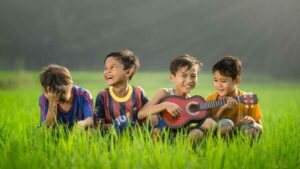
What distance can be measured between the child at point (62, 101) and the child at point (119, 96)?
15 centimetres

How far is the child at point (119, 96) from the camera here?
13.2ft

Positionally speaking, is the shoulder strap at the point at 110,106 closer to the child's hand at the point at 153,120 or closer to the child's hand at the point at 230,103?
the child's hand at the point at 153,120

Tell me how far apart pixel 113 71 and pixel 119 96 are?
0.94 feet

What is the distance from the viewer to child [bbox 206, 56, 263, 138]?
3.69 meters

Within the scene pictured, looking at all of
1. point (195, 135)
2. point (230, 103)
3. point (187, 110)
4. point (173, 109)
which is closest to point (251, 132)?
point (230, 103)

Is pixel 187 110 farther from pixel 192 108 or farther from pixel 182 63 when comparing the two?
pixel 182 63

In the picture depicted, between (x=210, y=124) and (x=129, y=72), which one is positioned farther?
(x=129, y=72)

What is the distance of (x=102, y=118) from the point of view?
424 centimetres

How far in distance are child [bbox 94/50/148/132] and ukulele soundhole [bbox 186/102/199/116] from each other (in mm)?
532

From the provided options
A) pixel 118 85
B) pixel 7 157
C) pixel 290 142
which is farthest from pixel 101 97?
pixel 290 142

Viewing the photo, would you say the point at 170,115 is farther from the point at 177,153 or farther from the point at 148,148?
the point at 177,153

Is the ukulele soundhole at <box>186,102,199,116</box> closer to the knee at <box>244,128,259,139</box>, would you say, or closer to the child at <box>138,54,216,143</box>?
the child at <box>138,54,216,143</box>

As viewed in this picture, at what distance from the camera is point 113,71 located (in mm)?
4020

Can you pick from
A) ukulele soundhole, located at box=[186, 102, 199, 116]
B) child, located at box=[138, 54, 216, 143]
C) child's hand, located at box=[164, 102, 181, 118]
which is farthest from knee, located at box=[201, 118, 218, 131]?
child's hand, located at box=[164, 102, 181, 118]
